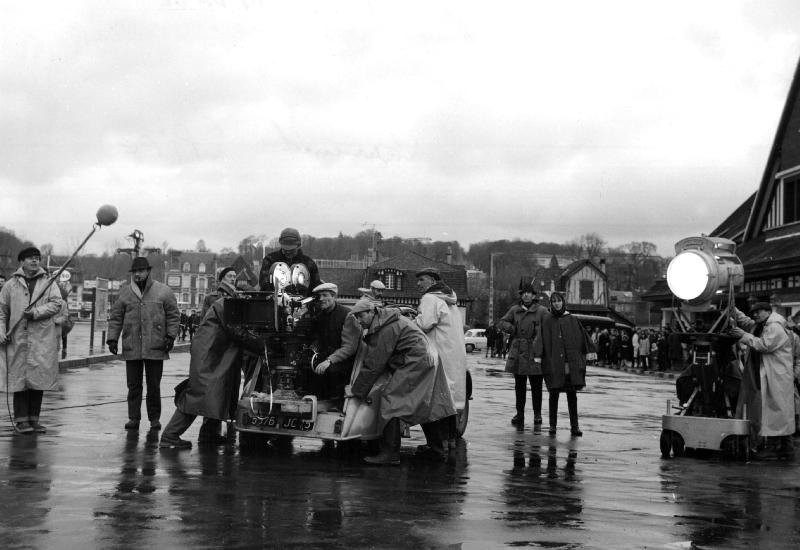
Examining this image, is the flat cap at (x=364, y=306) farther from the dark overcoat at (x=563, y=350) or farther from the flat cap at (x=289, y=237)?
the dark overcoat at (x=563, y=350)

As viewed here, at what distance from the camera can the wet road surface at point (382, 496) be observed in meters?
6.35

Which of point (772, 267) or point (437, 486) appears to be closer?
point (437, 486)

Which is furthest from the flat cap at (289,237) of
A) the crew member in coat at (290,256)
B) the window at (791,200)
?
the window at (791,200)

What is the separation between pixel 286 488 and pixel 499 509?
1.69 metres

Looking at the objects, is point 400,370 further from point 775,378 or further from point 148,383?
point 775,378

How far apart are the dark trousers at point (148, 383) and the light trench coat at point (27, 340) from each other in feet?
2.79

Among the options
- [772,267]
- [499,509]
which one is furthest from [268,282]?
[772,267]

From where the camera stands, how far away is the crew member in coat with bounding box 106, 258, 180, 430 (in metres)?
11.6

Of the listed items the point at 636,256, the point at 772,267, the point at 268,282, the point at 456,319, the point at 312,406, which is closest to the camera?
the point at 312,406

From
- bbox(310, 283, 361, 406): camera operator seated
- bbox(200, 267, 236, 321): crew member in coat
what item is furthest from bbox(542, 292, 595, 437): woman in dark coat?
bbox(200, 267, 236, 321): crew member in coat

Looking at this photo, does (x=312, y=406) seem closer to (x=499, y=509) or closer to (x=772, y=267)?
(x=499, y=509)

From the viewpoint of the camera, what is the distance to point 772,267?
105 ft

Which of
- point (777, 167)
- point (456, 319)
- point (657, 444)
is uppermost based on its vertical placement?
point (777, 167)

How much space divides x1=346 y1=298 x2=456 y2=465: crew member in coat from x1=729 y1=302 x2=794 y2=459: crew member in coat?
11.4 feet
